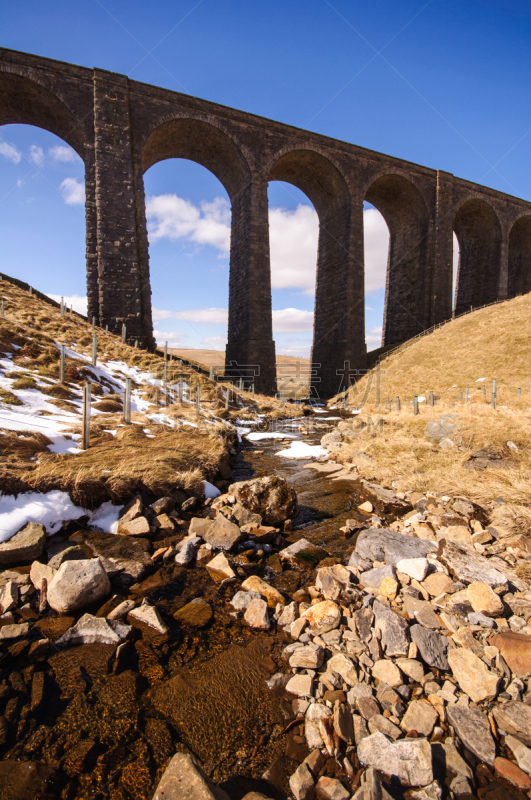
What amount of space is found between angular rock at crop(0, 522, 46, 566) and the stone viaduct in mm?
19129

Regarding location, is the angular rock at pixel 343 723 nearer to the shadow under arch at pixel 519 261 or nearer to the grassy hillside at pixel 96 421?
the grassy hillside at pixel 96 421

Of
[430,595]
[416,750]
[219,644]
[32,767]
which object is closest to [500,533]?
[430,595]

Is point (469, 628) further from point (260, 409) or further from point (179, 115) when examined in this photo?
point (179, 115)

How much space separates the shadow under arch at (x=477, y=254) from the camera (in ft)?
120

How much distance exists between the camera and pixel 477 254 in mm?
38938

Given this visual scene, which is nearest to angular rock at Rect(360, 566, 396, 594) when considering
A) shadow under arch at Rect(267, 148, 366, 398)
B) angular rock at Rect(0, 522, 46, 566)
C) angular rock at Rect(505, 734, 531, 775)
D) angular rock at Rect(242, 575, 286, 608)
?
angular rock at Rect(242, 575, 286, 608)

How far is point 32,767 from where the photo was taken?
90.0 inches

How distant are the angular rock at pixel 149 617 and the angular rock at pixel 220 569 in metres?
0.98

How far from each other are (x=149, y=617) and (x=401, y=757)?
2.51 meters

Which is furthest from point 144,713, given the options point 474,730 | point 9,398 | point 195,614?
point 9,398

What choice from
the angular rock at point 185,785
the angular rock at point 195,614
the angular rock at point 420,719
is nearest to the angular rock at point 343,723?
the angular rock at point 420,719

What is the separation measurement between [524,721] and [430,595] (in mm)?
1398

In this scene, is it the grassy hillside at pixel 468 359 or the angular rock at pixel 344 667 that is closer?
the angular rock at pixel 344 667

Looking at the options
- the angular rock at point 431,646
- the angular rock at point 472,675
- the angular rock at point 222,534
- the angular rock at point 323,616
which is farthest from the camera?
the angular rock at point 222,534
